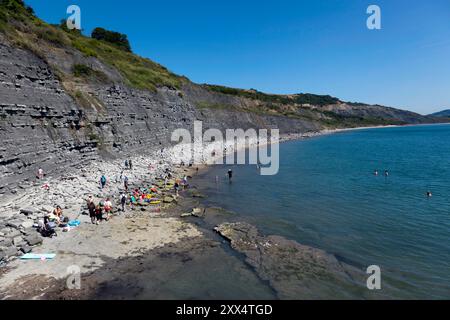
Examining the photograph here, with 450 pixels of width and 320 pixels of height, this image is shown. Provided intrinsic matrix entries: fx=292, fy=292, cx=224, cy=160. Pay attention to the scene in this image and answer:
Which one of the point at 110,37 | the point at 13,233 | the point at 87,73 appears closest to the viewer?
the point at 13,233

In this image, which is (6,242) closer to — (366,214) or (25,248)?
(25,248)

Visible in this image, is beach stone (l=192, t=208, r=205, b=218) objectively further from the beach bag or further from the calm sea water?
the beach bag

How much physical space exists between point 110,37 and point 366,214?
79854mm

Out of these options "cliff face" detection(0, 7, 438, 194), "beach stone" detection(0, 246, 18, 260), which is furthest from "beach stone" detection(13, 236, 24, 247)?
"cliff face" detection(0, 7, 438, 194)

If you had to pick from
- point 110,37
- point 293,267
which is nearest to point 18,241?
point 293,267

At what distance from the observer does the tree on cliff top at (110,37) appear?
7812 cm

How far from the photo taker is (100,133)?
32.4 m

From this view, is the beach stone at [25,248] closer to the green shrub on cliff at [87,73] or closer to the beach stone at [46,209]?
the beach stone at [46,209]

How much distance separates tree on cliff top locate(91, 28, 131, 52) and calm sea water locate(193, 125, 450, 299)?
56.4 metres

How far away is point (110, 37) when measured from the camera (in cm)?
7894

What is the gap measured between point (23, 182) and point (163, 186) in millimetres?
12041
